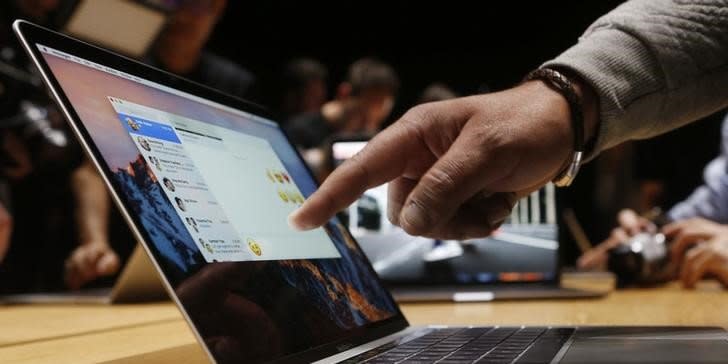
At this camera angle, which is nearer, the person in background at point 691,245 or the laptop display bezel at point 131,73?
the laptop display bezel at point 131,73

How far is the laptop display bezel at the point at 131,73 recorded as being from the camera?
45 centimetres

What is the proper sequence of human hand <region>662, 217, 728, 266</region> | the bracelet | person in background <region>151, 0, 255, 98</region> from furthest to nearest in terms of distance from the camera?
1. person in background <region>151, 0, 255, 98</region>
2. human hand <region>662, 217, 728, 266</region>
3. the bracelet

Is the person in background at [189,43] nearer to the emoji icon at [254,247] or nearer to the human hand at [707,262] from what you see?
the human hand at [707,262]

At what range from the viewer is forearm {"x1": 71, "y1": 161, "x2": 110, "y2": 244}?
1.67 meters

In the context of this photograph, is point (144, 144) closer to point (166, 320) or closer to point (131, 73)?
point (131, 73)

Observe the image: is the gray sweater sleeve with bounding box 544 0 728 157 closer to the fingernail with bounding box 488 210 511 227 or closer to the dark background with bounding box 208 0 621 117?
the fingernail with bounding box 488 210 511 227

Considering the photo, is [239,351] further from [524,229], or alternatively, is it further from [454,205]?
[524,229]

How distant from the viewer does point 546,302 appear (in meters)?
1.08

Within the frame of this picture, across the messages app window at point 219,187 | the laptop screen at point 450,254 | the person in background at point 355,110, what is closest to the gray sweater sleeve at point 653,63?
the messages app window at point 219,187

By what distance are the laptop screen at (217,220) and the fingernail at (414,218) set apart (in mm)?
101

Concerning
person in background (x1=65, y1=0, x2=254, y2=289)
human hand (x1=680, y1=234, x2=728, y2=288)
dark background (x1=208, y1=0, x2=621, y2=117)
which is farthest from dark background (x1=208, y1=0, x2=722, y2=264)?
human hand (x1=680, y1=234, x2=728, y2=288)

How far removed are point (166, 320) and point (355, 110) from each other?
1885mm

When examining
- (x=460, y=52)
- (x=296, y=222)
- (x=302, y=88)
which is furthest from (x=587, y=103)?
(x=460, y=52)

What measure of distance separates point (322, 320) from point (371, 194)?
0.69m
